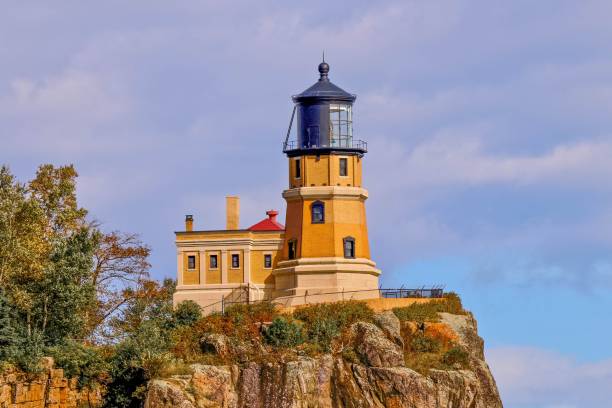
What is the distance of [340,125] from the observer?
302 feet

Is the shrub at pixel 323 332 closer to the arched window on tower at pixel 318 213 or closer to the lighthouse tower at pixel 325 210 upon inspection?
the lighthouse tower at pixel 325 210

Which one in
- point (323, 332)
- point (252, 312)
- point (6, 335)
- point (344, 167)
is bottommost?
point (6, 335)

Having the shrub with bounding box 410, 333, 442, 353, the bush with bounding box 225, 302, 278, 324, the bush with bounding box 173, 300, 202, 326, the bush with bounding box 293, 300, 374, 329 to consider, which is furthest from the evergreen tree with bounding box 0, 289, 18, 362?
the shrub with bounding box 410, 333, 442, 353

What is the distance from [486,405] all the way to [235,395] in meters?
12.3

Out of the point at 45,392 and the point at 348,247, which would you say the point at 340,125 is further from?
the point at 45,392

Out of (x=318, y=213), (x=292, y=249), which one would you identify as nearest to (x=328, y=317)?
(x=292, y=249)

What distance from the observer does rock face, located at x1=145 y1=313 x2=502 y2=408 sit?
81812 mm

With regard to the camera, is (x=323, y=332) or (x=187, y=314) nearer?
(x=323, y=332)

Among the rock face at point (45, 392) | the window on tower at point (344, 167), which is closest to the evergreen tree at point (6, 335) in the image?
the rock face at point (45, 392)

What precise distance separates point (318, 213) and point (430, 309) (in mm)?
8043

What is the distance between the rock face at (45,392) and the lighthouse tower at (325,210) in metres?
13.2

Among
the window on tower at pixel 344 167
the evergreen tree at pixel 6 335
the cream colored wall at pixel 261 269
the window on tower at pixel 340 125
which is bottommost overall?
the evergreen tree at pixel 6 335

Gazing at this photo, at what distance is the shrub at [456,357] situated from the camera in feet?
277

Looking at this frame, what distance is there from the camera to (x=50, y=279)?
257ft
